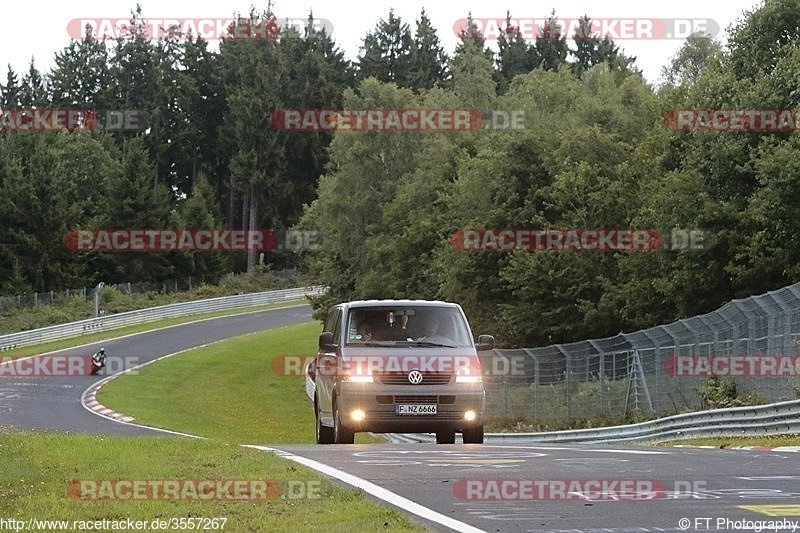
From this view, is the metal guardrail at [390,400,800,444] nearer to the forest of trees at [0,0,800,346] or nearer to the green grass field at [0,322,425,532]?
the green grass field at [0,322,425,532]

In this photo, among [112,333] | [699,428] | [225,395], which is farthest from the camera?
[112,333]

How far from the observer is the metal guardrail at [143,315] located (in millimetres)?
76250

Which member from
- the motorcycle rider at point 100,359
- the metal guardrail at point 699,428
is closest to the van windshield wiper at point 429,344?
the metal guardrail at point 699,428

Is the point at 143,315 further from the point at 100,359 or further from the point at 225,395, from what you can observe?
the point at 225,395

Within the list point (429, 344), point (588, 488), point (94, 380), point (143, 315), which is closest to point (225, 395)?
point (94, 380)

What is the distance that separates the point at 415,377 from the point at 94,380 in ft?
153

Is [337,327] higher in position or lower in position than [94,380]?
higher

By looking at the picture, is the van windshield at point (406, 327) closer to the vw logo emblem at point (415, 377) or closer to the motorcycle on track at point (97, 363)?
the vw logo emblem at point (415, 377)

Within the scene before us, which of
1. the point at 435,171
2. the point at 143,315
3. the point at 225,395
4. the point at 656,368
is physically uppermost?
the point at 435,171

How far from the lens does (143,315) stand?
9019 cm

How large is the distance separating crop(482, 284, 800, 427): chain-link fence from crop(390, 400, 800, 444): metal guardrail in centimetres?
89

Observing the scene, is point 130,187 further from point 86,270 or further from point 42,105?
point 42,105

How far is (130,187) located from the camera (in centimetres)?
10562

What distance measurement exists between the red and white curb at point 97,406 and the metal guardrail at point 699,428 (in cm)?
1835
